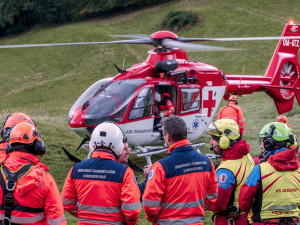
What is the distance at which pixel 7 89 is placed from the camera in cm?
3738

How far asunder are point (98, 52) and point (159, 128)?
34.6 metres

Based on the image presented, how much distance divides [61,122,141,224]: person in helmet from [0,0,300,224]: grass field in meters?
21.2

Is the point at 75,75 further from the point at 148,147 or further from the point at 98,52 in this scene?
the point at 148,147

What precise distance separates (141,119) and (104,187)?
6.22 metres

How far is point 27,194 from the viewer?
11.3 feet

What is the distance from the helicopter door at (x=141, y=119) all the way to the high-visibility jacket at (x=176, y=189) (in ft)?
18.9

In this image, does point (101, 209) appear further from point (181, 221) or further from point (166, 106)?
point (166, 106)

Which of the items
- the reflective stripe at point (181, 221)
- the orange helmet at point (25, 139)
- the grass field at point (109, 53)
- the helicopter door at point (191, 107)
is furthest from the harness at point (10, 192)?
the grass field at point (109, 53)

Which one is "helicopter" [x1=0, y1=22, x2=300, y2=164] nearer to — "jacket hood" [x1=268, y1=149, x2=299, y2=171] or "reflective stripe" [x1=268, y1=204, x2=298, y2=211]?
"jacket hood" [x1=268, y1=149, x2=299, y2=171]

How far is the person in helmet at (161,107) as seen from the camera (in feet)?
33.0

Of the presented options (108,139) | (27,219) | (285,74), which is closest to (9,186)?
(27,219)

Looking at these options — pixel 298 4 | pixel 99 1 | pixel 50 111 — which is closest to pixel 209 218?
pixel 50 111

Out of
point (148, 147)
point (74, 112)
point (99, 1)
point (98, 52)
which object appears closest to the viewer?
point (74, 112)

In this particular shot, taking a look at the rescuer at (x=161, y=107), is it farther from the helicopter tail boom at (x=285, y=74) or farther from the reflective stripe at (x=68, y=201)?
the reflective stripe at (x=68, y=201)
